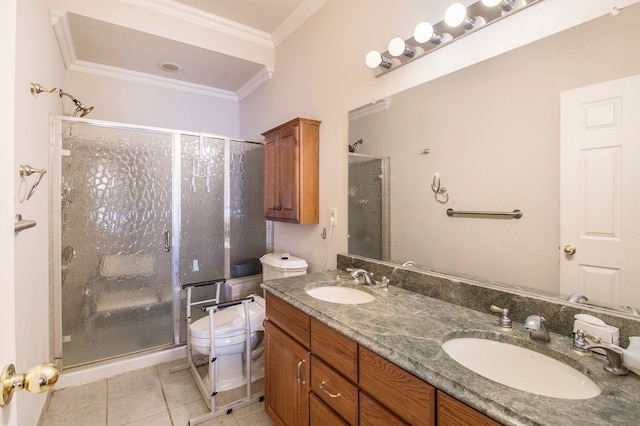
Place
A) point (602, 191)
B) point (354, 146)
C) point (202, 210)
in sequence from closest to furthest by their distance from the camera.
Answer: point (602, 191) → point (354, 146) → point (202, 210)

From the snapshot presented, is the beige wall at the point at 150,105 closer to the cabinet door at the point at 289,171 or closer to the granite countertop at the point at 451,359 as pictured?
the cabinet door at the point at 289,171

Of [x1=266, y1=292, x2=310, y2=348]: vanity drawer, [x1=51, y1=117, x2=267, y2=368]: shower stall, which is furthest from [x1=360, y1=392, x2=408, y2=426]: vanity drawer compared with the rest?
[x1=51, y1=117, x2=267, y2=368]: shower stall

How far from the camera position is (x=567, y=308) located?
988 mm

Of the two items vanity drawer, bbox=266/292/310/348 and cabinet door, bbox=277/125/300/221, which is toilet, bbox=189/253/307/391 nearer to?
cabinet door, bbox=277/125/300/221

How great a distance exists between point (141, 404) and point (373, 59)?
2.67 m

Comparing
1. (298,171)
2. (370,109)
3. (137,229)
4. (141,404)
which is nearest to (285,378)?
(141,404)

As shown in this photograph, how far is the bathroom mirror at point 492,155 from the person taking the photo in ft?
3.38

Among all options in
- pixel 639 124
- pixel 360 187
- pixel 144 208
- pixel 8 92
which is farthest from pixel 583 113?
pixel 144 208

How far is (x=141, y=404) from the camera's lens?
6.49ft

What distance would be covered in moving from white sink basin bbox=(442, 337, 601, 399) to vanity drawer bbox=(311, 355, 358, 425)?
395mm

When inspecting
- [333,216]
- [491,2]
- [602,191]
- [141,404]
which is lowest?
[141,404]

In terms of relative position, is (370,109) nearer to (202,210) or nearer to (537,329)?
(537,329)

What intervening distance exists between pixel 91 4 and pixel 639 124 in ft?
10.5

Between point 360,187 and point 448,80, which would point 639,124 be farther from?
point 360,187
